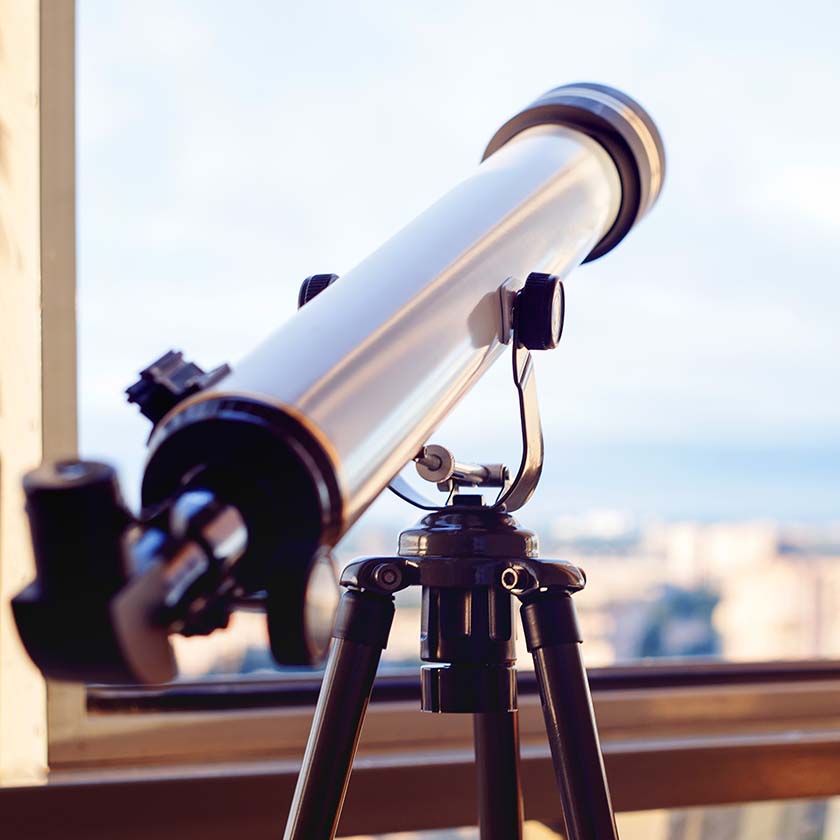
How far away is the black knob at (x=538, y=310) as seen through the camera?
2.14 ft

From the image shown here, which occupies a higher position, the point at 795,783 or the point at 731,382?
the point at 731,382

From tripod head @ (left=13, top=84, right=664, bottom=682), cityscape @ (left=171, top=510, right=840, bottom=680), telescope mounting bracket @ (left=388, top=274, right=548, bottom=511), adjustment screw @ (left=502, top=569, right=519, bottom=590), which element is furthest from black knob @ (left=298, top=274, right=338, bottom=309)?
cityscape @ (left=171, top=510, right=840, bottom=680)

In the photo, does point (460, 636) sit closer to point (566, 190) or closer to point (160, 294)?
point (566, 190)

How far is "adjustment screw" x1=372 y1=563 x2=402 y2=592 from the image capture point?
62 centimetres

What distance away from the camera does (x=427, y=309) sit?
0.57 m

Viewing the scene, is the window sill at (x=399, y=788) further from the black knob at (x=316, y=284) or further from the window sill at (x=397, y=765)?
the black knob at (x=316, y=284)

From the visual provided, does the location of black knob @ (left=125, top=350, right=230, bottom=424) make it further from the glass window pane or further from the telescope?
the glass window pane

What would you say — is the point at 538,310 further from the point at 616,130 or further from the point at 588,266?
the point at 588,266

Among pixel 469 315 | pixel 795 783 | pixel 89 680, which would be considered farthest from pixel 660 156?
pixel 795 783

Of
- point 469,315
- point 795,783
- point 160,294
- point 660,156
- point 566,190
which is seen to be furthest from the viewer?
point 795,783

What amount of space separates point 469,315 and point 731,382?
3.06 ft

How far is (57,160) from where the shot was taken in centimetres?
114

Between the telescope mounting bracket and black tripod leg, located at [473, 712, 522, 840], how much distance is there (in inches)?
6.6

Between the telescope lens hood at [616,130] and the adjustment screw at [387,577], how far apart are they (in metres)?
0.47
